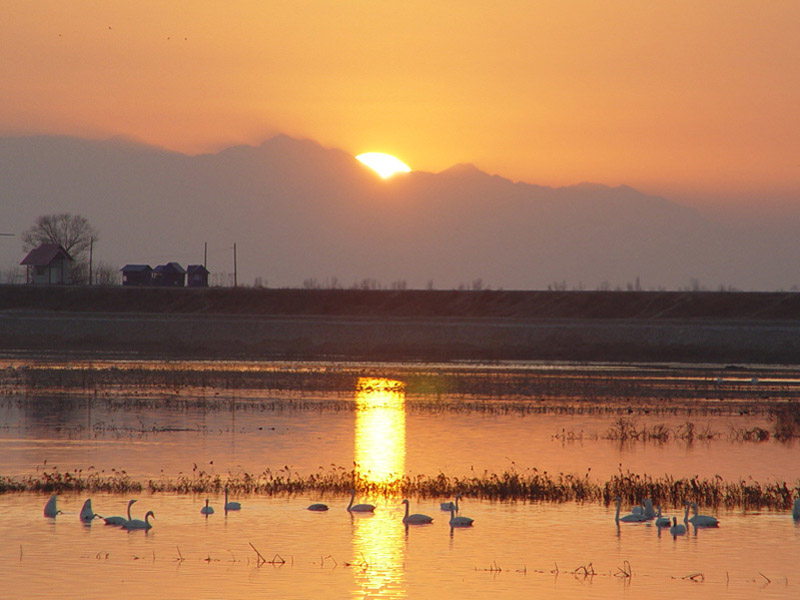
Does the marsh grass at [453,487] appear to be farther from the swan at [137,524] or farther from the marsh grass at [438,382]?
the marsh grass at [438,382]

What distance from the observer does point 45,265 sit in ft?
422

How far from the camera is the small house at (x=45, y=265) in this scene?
12888 centimetres

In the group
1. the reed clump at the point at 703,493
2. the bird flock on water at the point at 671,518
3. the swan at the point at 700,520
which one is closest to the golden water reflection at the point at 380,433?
the reed clump at the point at 703,493

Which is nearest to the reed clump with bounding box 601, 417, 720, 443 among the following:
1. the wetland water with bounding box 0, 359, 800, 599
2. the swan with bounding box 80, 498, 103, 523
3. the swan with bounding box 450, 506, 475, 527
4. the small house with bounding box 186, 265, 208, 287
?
the wetland water with bounding box 0, 359, 800, 599

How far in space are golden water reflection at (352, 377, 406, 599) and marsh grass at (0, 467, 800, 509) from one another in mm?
859

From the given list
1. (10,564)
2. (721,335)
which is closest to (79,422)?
(10,564)

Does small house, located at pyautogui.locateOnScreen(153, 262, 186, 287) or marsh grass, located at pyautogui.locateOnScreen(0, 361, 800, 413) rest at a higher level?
small house, located at pyautogui.locateOnScreen(153, 262, 186, 287)

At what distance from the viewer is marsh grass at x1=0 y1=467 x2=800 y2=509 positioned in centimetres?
2227

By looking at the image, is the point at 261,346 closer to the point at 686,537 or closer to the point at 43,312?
the point at 43,312

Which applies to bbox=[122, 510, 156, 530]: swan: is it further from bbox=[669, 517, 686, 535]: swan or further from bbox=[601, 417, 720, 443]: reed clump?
bbox=[601, 417, 720, 443]: reed clump

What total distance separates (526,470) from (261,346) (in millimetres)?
54540

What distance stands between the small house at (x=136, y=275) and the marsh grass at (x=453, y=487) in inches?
4557

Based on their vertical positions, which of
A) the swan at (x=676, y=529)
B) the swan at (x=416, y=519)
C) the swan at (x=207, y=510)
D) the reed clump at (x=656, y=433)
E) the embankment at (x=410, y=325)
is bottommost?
the swan at (x=676, y=529)

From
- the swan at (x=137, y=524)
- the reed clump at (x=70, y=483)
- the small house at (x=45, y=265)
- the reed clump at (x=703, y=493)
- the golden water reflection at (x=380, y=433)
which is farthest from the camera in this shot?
the small house at (x=45, y=265)
